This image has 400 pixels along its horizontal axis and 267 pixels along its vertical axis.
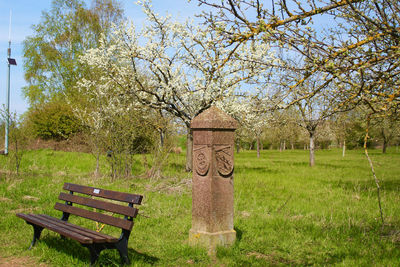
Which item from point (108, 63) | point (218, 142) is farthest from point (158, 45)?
point (218, 142)

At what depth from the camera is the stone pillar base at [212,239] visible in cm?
487

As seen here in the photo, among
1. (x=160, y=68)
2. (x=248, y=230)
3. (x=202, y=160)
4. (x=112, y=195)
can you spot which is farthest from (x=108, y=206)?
(x=160, y=68)

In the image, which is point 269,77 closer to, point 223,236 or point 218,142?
point 218,142

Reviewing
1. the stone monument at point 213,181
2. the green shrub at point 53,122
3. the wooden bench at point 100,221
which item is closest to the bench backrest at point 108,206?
the wooden bench at point 100,221

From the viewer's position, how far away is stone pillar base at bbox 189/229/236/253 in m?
4.87

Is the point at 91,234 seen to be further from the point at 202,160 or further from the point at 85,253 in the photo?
the point at 202,160

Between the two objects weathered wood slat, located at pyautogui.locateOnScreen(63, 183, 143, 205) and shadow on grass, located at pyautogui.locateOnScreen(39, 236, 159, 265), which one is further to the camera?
shadow on grass, located at pyautogui.locateOnScreen(39, 236, 159, 265)

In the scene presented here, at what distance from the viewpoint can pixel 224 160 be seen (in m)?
4.96

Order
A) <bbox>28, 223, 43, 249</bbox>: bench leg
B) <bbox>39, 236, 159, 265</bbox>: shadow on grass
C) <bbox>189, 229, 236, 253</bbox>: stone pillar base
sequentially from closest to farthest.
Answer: <bbox>39, 236, 159, 265</bbox>: shadow on grass → <bbox>189, 229, 236, 253</bbox>: stone pillar base → <bbox>28, 223, 43, 249</bbox>: bench leg

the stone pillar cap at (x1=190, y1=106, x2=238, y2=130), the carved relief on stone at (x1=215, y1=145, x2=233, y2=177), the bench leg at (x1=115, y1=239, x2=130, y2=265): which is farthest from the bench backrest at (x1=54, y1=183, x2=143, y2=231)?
the stone pillar cap at (x1=190, y1=106, x2=238, y2=130)

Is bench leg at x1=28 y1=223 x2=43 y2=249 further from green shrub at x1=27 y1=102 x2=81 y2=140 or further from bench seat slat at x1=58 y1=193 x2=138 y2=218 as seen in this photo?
green shrub at x1=27 y1=102 x2=81 y2=140

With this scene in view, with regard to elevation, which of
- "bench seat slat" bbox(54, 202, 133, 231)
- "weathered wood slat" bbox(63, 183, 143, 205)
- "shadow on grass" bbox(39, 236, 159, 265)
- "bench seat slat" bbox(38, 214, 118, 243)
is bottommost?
"shadow on grass" bbox(39, 236, 159, 265)

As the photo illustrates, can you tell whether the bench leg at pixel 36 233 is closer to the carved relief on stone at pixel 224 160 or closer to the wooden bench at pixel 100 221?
the wooden bench at pixel 100 221

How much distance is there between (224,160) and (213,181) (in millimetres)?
317
